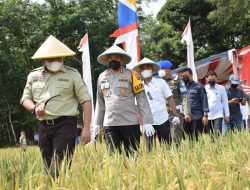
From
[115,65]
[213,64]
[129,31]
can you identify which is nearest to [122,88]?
[115,65]

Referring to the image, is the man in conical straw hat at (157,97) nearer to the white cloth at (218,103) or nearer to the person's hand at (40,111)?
the white cloth at (218,103)

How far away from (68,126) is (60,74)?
46cm

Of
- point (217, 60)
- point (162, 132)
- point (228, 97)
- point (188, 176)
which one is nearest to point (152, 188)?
point (188, 176)

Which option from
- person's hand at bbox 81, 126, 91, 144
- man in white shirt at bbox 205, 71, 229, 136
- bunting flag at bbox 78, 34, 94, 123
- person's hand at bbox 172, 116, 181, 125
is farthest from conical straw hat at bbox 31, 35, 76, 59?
bunting flag at bbox 78, 34, 94, 123

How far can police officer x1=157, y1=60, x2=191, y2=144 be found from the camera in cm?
667

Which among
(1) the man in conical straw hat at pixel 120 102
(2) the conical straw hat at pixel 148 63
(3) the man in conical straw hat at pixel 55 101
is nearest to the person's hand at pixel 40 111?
(3) the man in conical straw hat at pixel 55 101

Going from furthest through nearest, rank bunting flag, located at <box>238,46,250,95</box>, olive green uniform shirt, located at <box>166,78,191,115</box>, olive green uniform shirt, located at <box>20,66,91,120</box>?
bunting flag, located at <box>238,46,250,95</box>, olive green uniform shirt, located at <box>166,78,191,115</box>, olive green uniform shirt, located at <box>20,66,91,120</box>

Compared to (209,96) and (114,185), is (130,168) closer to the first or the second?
(114,185)

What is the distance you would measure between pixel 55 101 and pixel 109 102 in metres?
0.82

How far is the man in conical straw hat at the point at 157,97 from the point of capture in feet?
19.7

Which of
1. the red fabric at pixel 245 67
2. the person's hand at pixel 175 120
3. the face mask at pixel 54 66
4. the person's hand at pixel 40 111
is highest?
the red fabric at pixel 245 67

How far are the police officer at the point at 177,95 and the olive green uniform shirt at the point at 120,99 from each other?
5.62 ft

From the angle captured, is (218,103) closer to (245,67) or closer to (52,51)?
(52,51)

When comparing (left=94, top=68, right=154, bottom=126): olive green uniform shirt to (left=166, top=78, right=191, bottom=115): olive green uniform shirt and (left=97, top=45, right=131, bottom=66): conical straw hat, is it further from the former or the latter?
(left=166, top=78, right=191, bottom=115): olive green uniform shirt
